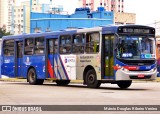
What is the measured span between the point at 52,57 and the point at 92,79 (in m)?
4.11

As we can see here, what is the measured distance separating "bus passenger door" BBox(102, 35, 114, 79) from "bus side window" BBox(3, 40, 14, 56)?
32.1 ft

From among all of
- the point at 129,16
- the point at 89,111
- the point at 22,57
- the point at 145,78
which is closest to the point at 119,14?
the point at 129,16

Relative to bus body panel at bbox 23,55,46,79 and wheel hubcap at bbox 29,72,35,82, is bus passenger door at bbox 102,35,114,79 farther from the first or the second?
wheel hubcap at bbox 29,72,35,82

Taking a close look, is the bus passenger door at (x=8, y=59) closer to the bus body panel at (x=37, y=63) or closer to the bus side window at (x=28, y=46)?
the bus body panel at (x=37, y=63)

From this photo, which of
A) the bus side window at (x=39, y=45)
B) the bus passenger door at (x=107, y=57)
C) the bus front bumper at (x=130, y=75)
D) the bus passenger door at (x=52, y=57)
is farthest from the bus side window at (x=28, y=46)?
the bus front bumper at (x=130, y=75)

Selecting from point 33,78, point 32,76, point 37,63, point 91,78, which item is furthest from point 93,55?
point 32,76

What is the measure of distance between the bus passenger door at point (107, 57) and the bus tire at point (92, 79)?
69cm

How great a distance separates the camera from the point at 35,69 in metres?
29.9

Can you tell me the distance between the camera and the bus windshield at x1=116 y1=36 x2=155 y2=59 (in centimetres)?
2341

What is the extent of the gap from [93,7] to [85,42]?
4562 inches

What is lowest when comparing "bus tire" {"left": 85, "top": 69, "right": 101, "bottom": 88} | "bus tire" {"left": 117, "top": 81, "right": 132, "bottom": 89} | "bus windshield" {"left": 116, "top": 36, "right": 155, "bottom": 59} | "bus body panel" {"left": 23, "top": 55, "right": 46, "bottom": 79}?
"bus tire" {"left": 117, "top": 81, "right": 132, "bottom": 89}

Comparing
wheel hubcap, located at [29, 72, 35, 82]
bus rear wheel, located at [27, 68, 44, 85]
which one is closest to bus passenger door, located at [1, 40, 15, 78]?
bus rear wheel, located at [27, 68, 44, 85]

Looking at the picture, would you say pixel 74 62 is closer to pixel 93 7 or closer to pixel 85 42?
pixel 85 42

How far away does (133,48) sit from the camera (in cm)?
2345
